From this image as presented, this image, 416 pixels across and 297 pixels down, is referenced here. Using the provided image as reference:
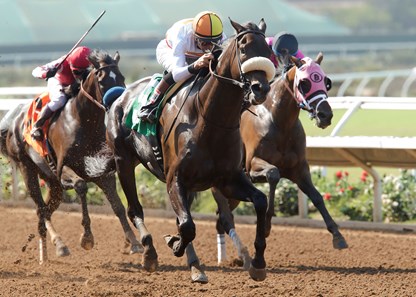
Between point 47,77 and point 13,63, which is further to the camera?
point 13,63

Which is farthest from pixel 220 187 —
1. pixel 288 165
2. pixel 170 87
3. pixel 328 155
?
pixel 328 155

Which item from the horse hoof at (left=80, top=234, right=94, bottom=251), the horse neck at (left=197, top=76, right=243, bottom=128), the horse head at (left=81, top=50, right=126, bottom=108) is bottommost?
the horse hoof at (left=80, top=234, right=94, bottom=251)

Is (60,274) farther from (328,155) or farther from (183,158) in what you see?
(328,155)

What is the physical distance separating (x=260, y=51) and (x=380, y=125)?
587 centimetres

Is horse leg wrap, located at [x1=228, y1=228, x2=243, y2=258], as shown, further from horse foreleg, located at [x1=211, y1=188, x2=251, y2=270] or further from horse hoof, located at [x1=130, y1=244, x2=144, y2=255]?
horse hoof, located at [x1=130, y1=244, x2=144, y2=255]

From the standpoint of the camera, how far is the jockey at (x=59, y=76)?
846cm

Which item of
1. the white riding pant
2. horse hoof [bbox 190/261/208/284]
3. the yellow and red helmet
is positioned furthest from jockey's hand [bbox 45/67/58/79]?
horse hoof [bbox 190/261/208/284]

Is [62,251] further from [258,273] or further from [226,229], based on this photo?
[258,273]

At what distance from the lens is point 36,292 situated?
21.6 feet

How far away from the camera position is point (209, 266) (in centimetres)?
783

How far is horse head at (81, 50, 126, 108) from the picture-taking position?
7.98 metres

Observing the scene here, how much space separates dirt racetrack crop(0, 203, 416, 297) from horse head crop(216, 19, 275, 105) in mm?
1419

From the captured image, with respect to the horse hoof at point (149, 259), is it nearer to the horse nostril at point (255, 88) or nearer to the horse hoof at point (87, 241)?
the horse hoof at point (87, 241)

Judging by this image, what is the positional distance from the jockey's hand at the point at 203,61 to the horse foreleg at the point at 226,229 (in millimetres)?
1323
